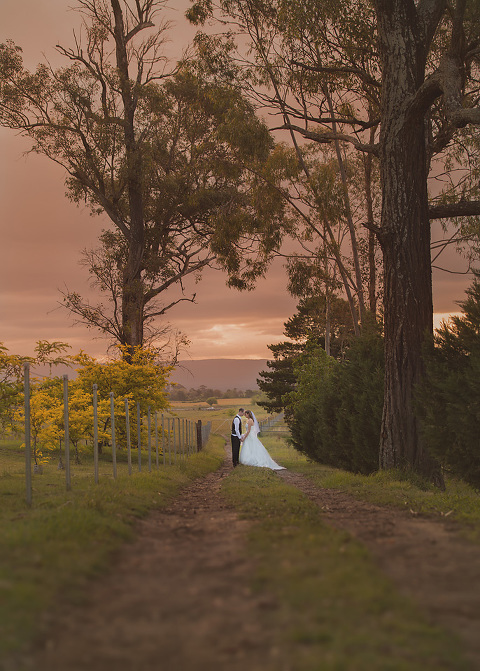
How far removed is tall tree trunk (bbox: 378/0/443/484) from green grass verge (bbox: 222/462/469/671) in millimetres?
9292

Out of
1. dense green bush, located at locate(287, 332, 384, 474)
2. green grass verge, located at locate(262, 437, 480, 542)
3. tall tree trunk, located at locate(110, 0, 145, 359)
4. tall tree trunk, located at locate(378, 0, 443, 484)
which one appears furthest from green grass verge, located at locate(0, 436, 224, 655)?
tall tree trunk, located at locate(110, 0, 145, 359)

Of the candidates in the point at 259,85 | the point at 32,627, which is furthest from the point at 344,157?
the point at 32,627

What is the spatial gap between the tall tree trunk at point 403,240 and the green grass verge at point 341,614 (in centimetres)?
929

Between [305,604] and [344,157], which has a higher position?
[344,157]

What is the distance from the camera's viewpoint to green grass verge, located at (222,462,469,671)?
12.1 ft

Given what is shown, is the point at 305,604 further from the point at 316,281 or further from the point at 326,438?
the point at 316,281

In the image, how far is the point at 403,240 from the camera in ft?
51.5

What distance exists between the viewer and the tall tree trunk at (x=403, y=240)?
51.2 ft

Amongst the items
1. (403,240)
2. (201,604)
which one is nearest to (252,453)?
(403,240)

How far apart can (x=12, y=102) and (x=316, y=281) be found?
659 inches

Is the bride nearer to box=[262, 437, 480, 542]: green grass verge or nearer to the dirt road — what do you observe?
box=[262, 437, 480, 542]: green grass verge

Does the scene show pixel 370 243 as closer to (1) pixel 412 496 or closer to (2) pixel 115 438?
(2) pixel 115 438

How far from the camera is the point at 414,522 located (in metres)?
A: 8.50

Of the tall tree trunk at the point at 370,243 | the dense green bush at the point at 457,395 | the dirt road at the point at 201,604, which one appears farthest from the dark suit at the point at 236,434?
the dirt road at the point at 201,604
